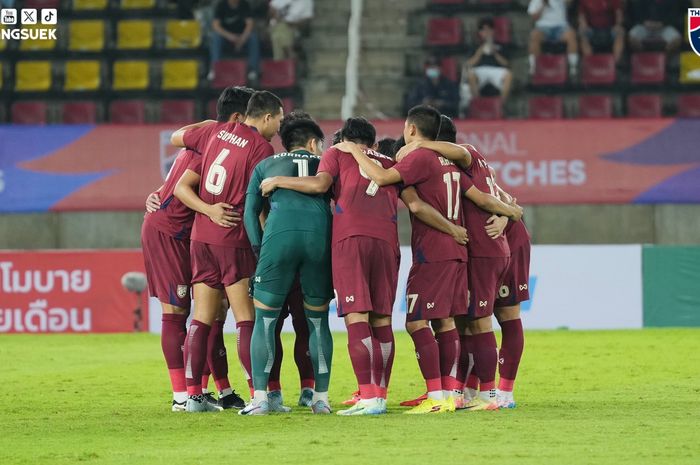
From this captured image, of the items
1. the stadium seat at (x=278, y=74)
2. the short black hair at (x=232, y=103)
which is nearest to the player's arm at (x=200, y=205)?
the short black hair at (x=232, y=103)

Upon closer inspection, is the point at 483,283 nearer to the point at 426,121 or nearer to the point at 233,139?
the point at 426,121

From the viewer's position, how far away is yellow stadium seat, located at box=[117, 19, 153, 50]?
24906mm

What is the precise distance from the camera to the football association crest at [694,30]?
22312 mm

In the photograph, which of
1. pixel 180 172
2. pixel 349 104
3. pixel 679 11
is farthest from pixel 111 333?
pixel 679 11

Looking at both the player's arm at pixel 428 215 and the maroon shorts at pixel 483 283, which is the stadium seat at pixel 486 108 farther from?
the player's arm at pixel 428 215

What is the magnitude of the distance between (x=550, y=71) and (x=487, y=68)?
110 centimetres

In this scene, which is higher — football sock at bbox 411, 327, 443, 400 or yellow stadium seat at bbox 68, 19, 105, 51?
yellow stadium seat at bbox 68, 19, 105, 51

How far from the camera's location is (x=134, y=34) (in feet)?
82.1

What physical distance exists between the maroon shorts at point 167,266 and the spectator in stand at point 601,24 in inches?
568

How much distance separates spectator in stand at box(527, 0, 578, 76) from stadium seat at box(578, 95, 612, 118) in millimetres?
662

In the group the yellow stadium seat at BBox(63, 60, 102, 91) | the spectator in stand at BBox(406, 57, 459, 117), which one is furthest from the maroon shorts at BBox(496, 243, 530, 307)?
the yellow stadium seat at BBox(63, 60, 102, 91)

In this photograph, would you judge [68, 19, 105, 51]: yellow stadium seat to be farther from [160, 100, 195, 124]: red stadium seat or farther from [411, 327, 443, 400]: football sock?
[411, 327, 443, 400]: football sock

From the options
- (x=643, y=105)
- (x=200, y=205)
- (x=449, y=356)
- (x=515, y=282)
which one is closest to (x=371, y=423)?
(x=449, y=356)

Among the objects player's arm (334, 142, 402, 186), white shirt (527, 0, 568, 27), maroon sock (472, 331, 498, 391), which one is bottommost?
maroon sock (472, 331, 498, 391)
